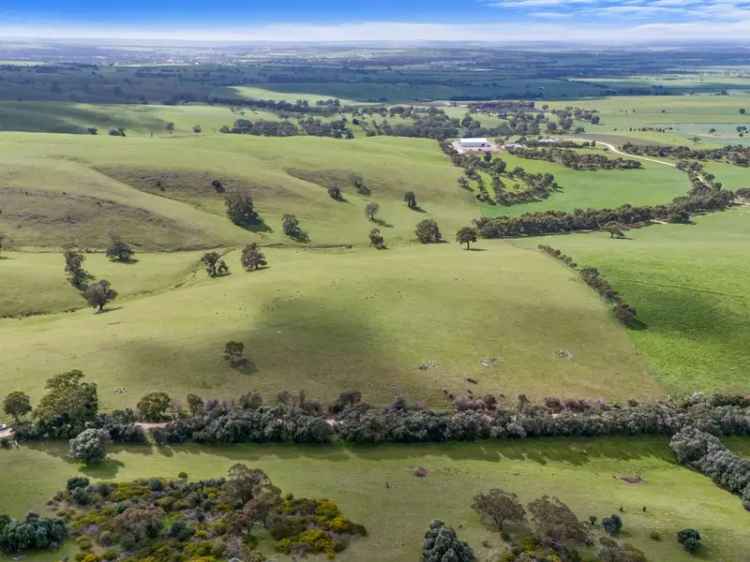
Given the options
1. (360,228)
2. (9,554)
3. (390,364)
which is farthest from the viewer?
(360,228)

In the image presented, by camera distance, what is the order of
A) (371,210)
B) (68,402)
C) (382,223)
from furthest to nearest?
A: (371,210) → (382,223) → (68,402)

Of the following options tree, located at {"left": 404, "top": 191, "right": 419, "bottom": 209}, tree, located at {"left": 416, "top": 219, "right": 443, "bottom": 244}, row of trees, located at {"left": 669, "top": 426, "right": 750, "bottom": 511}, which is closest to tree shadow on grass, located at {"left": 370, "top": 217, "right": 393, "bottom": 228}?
tree, located at {"left": 416, "top": 219, "right": 443, "bottom": 244}

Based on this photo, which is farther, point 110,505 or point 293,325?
point 293,325

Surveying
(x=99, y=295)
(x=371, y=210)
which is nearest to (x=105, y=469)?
(x=99, y=295)

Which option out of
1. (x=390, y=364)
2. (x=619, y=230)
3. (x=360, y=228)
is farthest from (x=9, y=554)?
(x=619, y=230)

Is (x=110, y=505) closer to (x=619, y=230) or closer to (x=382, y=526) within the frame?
(x=382, y=526)

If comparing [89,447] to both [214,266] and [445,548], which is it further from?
[214,266]

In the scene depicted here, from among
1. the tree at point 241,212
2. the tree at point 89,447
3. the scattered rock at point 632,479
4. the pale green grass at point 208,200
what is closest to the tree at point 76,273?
the pale green grass at point 208,200
